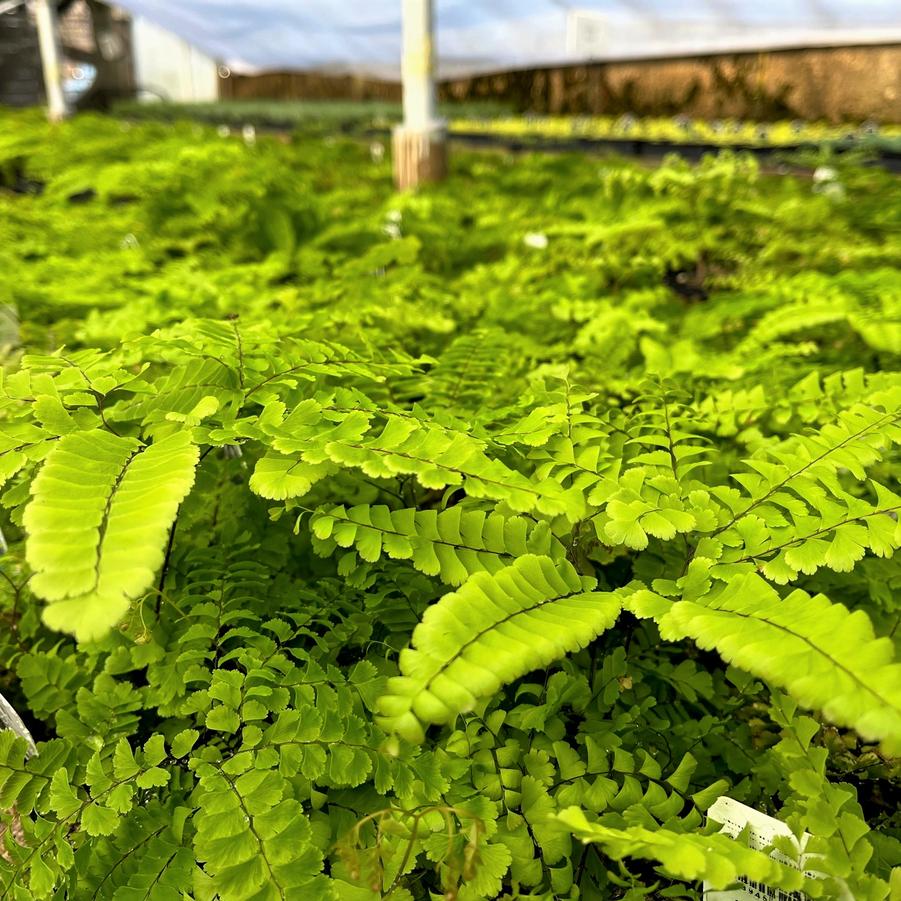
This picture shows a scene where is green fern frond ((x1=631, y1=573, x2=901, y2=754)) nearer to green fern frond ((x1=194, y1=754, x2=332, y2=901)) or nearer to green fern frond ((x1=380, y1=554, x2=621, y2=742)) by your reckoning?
green fern frond ((x1=380, y1=554, x2=621, y2=742))

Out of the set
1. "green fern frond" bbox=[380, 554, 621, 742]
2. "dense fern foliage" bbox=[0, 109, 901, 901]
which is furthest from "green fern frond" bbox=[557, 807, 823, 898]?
"green fern frond" bbox=[380, 554, 621, 742]

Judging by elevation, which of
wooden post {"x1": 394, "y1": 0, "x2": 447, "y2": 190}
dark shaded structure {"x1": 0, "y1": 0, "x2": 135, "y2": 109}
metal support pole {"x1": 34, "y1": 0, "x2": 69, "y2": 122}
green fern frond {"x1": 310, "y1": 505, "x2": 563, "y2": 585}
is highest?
dark shaded structure {"x1": 0, "y1": 0, "x2": 135, "y2": 109}

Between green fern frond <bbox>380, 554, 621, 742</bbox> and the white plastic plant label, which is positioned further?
the white plastic plant label

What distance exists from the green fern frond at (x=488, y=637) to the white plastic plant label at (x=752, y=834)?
0.25 metres

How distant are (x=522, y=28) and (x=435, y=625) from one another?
783cm

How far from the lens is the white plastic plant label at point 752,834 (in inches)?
29.2

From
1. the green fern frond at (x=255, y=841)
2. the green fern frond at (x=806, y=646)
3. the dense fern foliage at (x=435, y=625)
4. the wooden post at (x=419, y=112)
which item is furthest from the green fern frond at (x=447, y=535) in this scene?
the wooden post at (x=419, y=112)

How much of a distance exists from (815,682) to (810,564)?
0.23 meters

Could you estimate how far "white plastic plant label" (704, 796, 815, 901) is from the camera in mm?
743

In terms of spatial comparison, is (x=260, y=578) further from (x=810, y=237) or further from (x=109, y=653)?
(x=810, y=237)

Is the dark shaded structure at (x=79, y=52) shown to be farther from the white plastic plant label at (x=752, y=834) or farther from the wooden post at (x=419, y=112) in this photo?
the white plastic plant label at (x=752, y=834)

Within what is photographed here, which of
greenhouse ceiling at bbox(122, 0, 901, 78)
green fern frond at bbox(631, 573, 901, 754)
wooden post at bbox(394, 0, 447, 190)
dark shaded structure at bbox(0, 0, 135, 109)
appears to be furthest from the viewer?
dark shaded structure at bbox(0, 0, 135, 109)

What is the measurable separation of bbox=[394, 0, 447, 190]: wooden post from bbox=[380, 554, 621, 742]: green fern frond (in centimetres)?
327

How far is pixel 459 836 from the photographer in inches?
31.0
